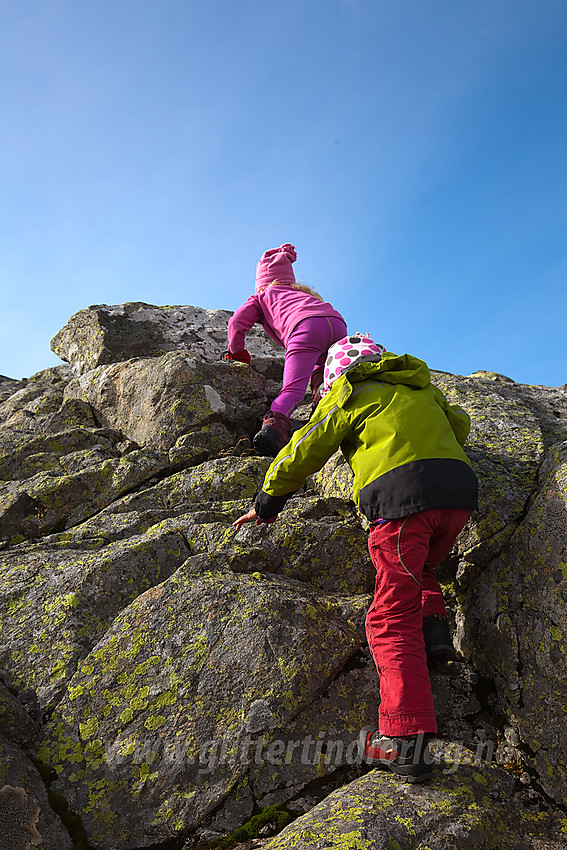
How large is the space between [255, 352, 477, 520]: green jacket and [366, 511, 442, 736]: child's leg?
23 centimetres

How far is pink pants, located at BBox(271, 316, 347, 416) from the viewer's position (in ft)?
31.2

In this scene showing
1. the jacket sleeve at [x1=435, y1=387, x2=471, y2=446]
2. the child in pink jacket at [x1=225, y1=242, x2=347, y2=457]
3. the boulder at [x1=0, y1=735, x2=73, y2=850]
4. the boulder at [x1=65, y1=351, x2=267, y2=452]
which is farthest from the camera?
the boulder at [x1=65, y1=351, x2=267, y2=452]

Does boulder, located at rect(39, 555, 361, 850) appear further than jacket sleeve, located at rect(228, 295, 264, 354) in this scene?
No

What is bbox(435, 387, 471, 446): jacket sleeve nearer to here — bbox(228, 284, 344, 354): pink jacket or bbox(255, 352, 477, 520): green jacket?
bbox(255, 352, 477, 520): green jacket

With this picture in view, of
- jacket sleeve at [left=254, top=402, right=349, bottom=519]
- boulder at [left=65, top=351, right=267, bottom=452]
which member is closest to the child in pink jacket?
boulder at [left=65, top=351, right=267, bottom=452]

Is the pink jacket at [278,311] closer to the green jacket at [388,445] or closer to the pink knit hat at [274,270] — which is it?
the pink knit hat at [274,270]

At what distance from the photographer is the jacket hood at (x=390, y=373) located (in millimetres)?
5777

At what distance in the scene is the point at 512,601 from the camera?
561 cm

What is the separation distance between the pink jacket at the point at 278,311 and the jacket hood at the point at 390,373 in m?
4.38

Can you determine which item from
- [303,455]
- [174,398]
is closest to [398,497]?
[303,455]

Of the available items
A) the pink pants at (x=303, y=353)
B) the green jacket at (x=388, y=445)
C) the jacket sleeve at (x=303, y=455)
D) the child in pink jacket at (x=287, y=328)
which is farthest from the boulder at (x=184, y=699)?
the pink pants at (x=303, y=353)

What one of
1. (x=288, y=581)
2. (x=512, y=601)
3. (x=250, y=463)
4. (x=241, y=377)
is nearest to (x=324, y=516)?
(x=288, y=581)

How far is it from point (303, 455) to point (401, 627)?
1.92 m

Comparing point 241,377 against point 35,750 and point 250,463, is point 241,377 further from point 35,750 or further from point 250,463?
point 35,750
